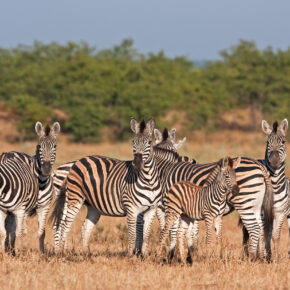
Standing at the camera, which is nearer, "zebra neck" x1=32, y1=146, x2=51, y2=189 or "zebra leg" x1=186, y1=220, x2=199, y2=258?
"zebra leg" x1=186, y1=220, x2=199, y2=258

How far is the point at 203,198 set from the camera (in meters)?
9.60

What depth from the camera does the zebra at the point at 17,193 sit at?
9.86 m

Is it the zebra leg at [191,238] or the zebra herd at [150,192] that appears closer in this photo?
the zebra herd at [150,192]

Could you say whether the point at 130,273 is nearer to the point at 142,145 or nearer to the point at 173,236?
the point at 173,236

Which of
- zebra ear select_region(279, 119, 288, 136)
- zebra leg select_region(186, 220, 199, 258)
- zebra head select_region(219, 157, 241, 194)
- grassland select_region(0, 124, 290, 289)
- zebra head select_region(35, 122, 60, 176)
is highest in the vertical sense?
zebra ear select_region(279, 119, 288, 136)

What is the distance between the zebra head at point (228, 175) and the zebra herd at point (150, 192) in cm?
1

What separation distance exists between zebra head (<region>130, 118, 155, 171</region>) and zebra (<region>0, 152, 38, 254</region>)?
6.19 feet

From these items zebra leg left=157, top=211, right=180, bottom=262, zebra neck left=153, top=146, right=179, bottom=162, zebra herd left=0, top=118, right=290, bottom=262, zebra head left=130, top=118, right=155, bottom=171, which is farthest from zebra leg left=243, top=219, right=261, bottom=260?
zebra neck left=153, top=146, right=179, bottom=162

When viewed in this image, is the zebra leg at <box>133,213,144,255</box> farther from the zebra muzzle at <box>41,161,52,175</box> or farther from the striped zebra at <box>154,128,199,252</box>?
the zebra muzzle at <box>41,161,52,175</box>

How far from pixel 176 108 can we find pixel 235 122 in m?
7.99

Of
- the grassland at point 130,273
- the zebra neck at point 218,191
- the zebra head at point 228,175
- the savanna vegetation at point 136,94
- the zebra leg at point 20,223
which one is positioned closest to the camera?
the grassland at point 130,273

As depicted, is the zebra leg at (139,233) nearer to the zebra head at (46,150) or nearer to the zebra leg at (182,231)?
the zebra leg at (182,231)

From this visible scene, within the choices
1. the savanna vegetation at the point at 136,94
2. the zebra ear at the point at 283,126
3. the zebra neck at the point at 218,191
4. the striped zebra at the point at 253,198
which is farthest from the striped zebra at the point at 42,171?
the savanna vegetation at the point at 136,94

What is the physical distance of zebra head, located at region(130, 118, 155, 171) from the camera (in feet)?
32.4
